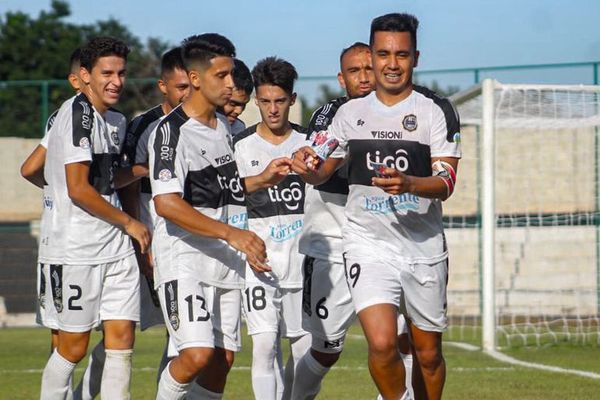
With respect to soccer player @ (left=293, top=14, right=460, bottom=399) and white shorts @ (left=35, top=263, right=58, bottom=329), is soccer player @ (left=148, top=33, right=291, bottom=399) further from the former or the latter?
white shorts @ (left=35, top=263, right=58, bottom=329)

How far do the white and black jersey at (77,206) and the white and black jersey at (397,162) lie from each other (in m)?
1.47

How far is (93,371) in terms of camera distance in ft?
27.7

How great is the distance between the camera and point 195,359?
22.4 ft

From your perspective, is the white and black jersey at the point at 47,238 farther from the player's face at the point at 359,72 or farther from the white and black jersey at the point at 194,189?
the player's face at the point at 359,72

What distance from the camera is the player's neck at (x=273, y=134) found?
848 centimetres

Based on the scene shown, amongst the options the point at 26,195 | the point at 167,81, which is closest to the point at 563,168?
the point at 26,195

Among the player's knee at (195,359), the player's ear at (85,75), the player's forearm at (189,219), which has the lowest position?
the player's knee at (195,359)

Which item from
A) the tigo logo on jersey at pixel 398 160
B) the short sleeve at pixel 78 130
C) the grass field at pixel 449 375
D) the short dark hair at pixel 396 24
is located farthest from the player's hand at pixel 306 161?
the grass field at pixel 449 375

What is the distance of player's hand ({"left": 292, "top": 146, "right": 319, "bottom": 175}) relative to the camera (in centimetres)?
693

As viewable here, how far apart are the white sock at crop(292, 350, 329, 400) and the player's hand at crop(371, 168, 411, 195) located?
2.19 m

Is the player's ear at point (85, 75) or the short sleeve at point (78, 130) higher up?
the player's ear at point (85, 75)

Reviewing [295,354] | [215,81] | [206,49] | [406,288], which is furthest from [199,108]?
[295,354]

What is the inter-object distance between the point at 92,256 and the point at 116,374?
0.73m

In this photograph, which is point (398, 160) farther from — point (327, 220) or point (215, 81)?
point (327, 220)
